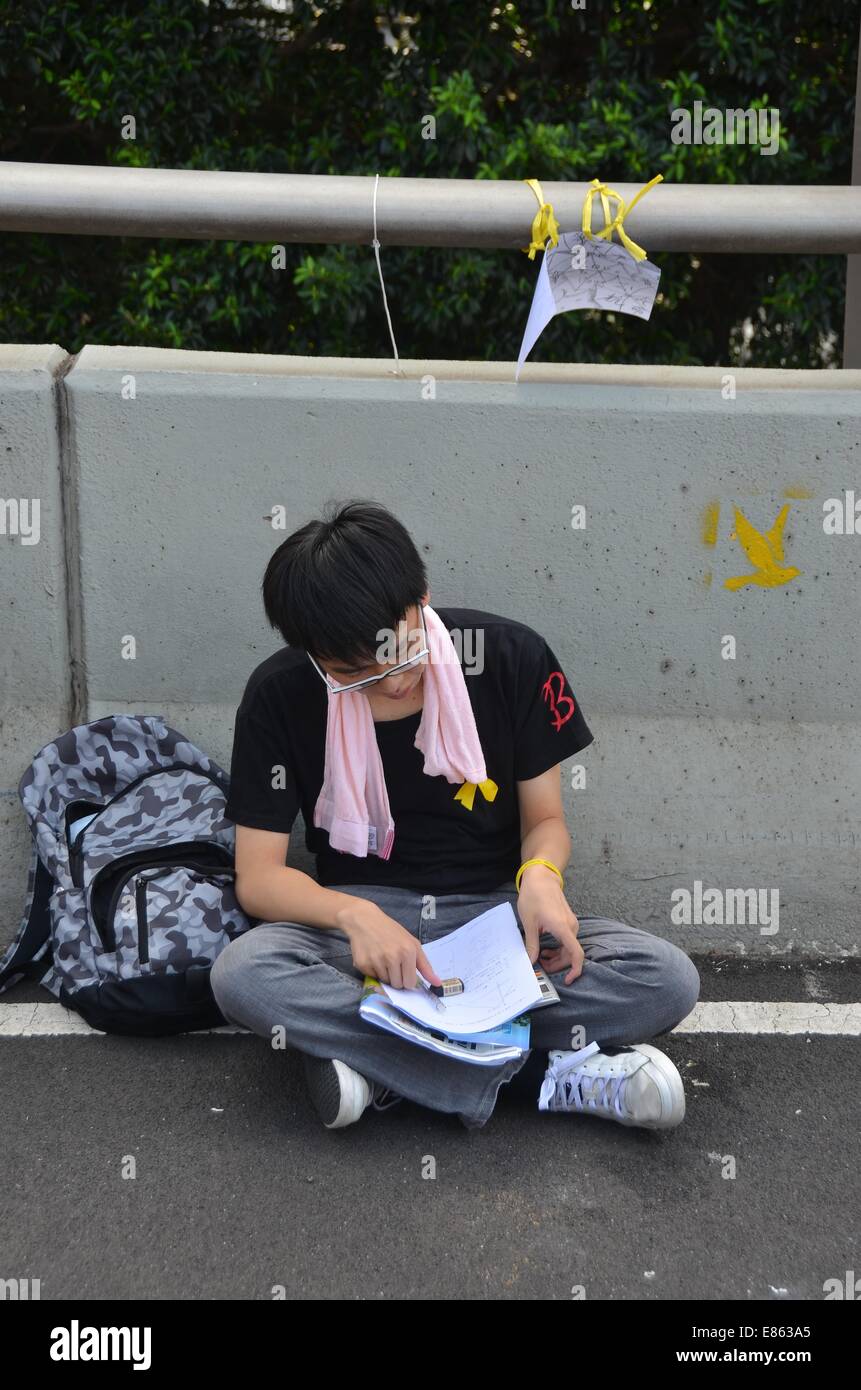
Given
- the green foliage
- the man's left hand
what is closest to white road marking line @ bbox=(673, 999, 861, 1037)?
the man's left hand

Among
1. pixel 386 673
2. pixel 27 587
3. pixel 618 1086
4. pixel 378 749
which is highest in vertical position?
pixel 27 587

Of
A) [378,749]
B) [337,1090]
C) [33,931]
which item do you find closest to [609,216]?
[378,749]

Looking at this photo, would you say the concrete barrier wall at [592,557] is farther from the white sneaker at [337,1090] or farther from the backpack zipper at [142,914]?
the white sneaker at [337,1090]

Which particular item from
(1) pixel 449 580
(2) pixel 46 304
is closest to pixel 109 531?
(1) pixel 449 580

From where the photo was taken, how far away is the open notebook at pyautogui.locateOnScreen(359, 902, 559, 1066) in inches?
108

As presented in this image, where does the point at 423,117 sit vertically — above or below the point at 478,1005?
above

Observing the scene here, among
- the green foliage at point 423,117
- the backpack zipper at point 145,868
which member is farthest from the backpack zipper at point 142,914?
the green foliage at point 423,117

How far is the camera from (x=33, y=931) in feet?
11.2

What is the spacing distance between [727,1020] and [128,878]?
152cm

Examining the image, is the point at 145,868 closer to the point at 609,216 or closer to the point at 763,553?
the point at 763,553

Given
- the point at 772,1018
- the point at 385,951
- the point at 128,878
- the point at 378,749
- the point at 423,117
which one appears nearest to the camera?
the point at 385,951

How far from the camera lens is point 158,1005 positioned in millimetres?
3186

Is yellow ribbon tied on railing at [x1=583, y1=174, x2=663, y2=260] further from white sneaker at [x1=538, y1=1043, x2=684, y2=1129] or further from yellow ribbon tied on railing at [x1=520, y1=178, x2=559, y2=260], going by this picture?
white sneaker at [x1=538, y1=1043, x2=684, y2=1129]

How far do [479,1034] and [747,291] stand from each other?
4.91 metres
